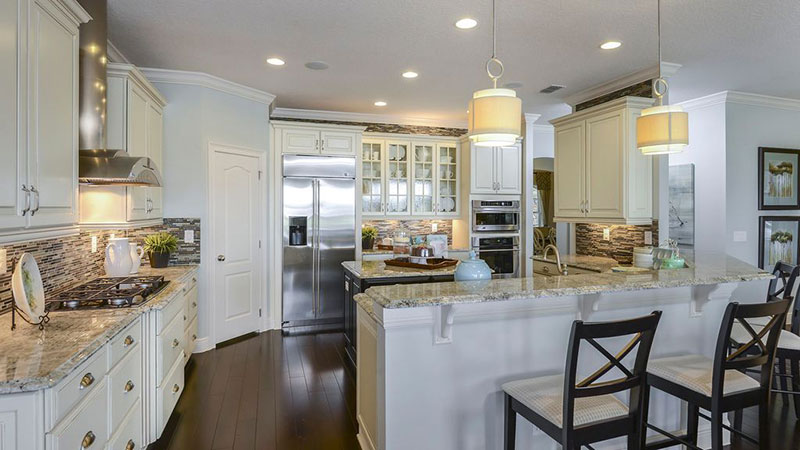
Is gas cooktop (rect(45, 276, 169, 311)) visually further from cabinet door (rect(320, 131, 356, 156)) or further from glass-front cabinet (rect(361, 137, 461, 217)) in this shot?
glass-front cabinet (rect(361, 137, 461, 217))

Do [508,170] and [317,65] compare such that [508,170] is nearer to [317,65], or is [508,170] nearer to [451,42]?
[451,42]

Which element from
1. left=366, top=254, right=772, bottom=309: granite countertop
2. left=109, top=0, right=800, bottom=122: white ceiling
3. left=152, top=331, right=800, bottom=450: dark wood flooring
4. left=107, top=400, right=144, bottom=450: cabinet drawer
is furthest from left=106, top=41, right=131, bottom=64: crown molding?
left=366, top=254, right=772, bottom=309: granite countertop

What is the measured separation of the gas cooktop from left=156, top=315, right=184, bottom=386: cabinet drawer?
258mm

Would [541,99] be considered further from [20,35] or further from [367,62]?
[20,35]

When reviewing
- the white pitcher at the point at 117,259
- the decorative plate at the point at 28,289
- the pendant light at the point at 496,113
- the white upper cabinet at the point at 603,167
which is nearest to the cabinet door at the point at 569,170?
the white upper cabinet at the point at 603,167

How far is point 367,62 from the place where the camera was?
409cm

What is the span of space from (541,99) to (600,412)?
14.4 ft

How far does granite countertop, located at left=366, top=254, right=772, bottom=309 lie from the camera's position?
1.95 metres

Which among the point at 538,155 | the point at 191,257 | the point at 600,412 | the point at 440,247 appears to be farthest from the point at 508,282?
the point at 538,155

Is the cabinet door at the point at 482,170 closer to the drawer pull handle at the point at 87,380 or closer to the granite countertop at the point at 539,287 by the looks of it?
the granite countertop at the point at 539,287

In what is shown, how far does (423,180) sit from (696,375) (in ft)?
15.6

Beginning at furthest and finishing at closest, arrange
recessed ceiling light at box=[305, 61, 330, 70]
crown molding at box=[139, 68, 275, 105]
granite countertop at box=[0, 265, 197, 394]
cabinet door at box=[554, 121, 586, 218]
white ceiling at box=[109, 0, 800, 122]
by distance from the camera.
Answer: cabinet door at box=[554, 121, 586, 218]
crown molding at box=[139, 68, 275, 105]
recessed ceiling light at box=[305, 61, 330, 70]
white ceiling at box=[109, 0, 800, 122]
granite countertop at box=[0, 265, 197, 394]

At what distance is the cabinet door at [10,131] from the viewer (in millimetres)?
1722

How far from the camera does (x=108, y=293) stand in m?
2.65
